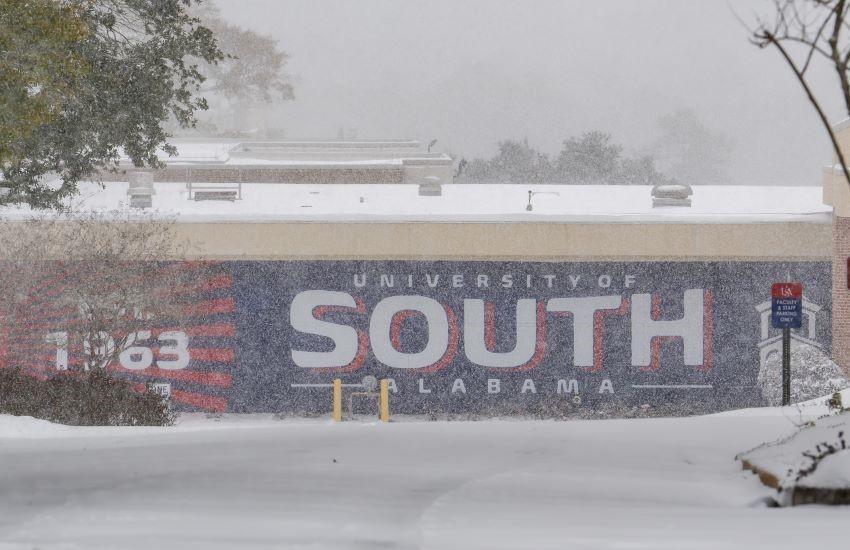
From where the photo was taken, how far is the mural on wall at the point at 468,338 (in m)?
28.2

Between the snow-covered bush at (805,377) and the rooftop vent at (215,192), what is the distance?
14675 millimetres

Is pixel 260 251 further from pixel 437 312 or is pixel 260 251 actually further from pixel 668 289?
pixel 668 289

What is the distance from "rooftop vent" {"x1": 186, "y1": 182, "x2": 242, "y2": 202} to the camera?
29.8m

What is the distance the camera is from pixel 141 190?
93.0 ft

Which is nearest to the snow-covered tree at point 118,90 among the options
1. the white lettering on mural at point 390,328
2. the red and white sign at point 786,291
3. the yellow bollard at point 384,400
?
the yellow bollard at point 384,400

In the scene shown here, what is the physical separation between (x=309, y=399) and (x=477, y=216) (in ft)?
21.5

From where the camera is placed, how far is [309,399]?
28.3m

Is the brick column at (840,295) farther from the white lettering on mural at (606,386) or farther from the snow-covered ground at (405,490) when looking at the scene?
the snow-covered ground at (405,490)

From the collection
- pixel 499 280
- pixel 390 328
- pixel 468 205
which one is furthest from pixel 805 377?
pixel 390 328

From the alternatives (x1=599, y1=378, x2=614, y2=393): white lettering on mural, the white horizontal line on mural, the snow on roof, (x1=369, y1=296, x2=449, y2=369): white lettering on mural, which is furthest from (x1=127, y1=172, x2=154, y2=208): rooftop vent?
the white horizontal line on mural

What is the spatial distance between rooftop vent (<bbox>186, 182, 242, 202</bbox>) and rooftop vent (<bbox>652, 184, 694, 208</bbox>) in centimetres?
1142

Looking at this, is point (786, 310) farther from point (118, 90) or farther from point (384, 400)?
point (118, 90)

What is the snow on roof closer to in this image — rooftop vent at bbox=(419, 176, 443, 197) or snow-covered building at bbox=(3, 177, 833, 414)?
rooftop vent at bbox=(419, 176, 443, 197)

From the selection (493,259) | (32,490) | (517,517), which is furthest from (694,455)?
(493,259)
